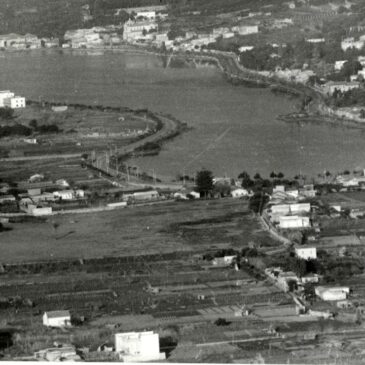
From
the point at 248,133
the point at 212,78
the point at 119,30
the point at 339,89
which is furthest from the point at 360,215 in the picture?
the point at 119,30

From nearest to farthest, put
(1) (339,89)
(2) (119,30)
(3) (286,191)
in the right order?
(3) (286,191)
(1) (339,89)
(2) (119,30)

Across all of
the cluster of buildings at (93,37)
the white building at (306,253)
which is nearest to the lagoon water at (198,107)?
the cluster of buildings at (93,37)

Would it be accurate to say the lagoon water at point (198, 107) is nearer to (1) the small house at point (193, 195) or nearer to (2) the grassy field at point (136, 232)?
(1) the small house at point (193, 195)

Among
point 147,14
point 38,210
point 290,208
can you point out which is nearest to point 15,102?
point 147,14

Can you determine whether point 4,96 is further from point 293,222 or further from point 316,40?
point 293,222

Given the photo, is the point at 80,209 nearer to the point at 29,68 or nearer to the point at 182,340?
the point at 182,340

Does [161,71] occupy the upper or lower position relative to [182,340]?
lower
